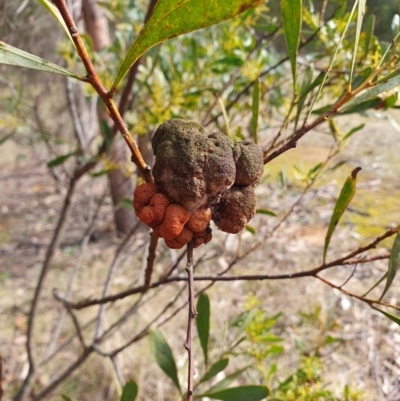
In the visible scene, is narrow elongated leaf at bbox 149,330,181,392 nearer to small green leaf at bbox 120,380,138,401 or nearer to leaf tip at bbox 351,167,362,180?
small green leaf at bbox 120,380,138,401

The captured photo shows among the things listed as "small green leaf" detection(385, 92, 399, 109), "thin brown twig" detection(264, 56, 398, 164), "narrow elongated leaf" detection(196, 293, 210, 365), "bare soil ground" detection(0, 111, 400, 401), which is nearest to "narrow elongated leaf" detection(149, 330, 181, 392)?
"narrow elongated leaf" detection(196, 293, 210, 365)

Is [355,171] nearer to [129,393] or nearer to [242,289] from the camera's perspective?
[129,393]

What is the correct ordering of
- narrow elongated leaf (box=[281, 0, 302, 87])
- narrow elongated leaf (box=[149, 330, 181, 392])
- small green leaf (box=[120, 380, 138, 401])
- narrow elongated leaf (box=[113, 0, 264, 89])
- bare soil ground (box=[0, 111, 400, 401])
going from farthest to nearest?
bare soil ground (box=[0, 111, 400, 401]) → narrow elongated leaf (box=[149, 330, 181, 392]) → small green leaf (box=[120, 380, 138, 401]) → narrow elongated leaf (box=[281, 0, 302, 87]) → narrow elongated leaf (box=[113, 0, 264, 89])

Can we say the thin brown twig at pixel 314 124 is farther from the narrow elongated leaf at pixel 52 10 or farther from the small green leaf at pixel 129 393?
the small green leaf at pixel 129 393

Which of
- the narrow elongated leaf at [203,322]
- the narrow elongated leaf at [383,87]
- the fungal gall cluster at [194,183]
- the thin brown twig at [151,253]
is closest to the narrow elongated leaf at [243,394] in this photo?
the narrow elongated leaf at [203,322]

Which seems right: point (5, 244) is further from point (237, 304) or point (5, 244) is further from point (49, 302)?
point (237, 304)

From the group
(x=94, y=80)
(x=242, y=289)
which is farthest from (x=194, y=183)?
(x=242, y=289)

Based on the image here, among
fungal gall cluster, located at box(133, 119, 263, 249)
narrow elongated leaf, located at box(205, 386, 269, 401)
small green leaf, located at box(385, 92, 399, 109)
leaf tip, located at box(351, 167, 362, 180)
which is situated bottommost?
narrow elongated leaf, located at box(205, 386, 269, 401)
